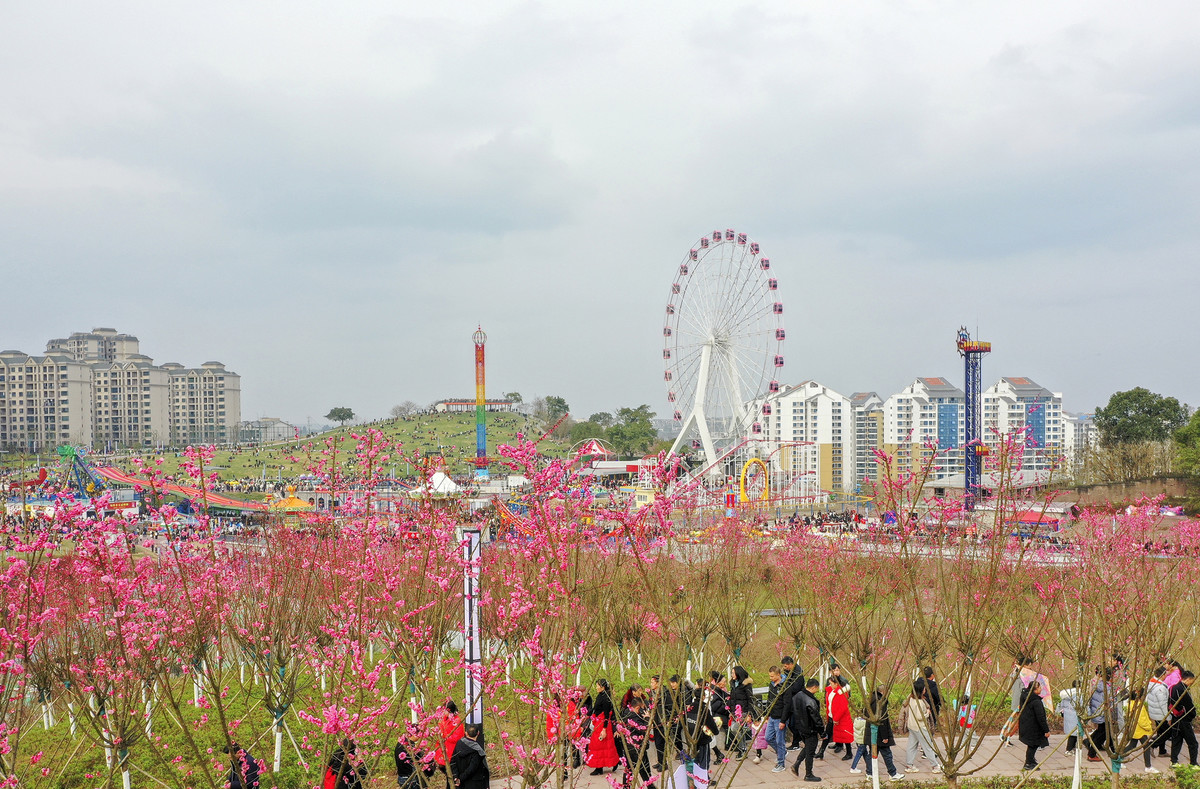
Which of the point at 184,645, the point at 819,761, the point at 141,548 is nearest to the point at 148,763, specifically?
the point at 184,645

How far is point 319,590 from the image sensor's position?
502 inches

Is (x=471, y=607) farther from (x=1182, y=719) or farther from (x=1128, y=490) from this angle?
(x=1128, y=490)

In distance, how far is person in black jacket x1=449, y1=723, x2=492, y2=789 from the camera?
8312 mm

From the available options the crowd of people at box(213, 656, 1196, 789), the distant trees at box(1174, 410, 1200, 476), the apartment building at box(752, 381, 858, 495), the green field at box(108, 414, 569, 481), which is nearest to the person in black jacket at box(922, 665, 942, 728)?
the crowd of people at box(213, 656, 1196, 789)

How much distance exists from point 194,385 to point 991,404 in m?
113

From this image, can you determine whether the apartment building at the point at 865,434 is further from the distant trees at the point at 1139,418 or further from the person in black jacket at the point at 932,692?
the person in black jacket at the point at 932,692

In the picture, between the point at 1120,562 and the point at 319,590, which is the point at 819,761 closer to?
the point at 1120,562

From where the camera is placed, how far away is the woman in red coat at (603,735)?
10.2 m

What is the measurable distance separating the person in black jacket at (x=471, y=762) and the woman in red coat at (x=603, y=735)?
1922 millimetres

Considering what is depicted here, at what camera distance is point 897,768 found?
11.4m

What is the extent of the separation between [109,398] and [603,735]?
139569mm

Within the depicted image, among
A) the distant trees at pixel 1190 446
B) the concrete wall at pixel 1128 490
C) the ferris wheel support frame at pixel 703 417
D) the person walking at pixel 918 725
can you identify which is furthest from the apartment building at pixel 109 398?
the person walking at pixel 918 725

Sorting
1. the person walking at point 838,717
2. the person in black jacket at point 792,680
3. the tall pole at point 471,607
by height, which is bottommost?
the person walking at point 838,717

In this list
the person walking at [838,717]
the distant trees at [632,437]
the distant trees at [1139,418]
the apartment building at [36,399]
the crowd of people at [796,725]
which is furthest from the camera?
the apartment building at [36,399]
